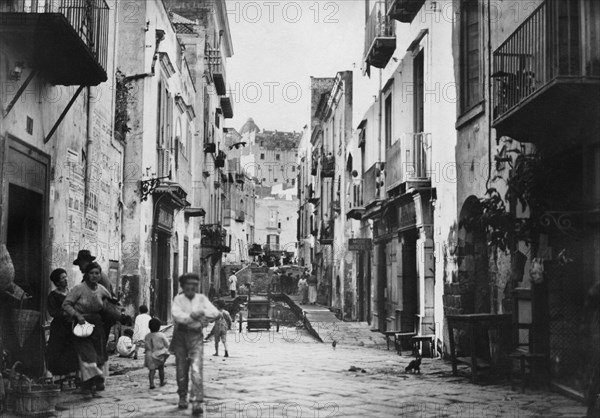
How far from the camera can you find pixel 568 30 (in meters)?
8.78

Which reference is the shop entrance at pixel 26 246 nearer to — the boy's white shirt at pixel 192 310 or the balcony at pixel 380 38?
the boy's white shirt at pixel 192 310

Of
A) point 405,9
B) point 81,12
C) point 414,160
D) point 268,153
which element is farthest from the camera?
A: point 268,153

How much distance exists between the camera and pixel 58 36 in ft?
29.0

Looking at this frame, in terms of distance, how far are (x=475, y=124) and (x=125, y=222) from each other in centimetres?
A: 869

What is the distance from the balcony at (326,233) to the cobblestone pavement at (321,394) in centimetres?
1952

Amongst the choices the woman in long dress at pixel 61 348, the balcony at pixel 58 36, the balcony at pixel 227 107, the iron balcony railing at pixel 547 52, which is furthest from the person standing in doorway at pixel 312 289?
the woman in long dress at pixel 61 348

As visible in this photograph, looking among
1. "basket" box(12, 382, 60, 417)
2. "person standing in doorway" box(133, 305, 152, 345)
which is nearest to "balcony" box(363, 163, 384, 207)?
"person standing in doorway" box(133, 305, 152, 345)

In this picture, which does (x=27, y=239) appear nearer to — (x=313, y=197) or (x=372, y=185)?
(x=372, y=185)

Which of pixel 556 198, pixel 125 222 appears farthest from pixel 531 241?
pixel 125 222

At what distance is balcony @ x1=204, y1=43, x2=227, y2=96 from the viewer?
35.1 m

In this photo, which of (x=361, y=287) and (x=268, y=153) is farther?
(x=268, y=153)

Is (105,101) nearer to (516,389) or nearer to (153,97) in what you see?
(153,97)

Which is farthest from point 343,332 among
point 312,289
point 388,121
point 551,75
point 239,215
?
point 239,215

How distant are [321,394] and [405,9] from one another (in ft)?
32.2
